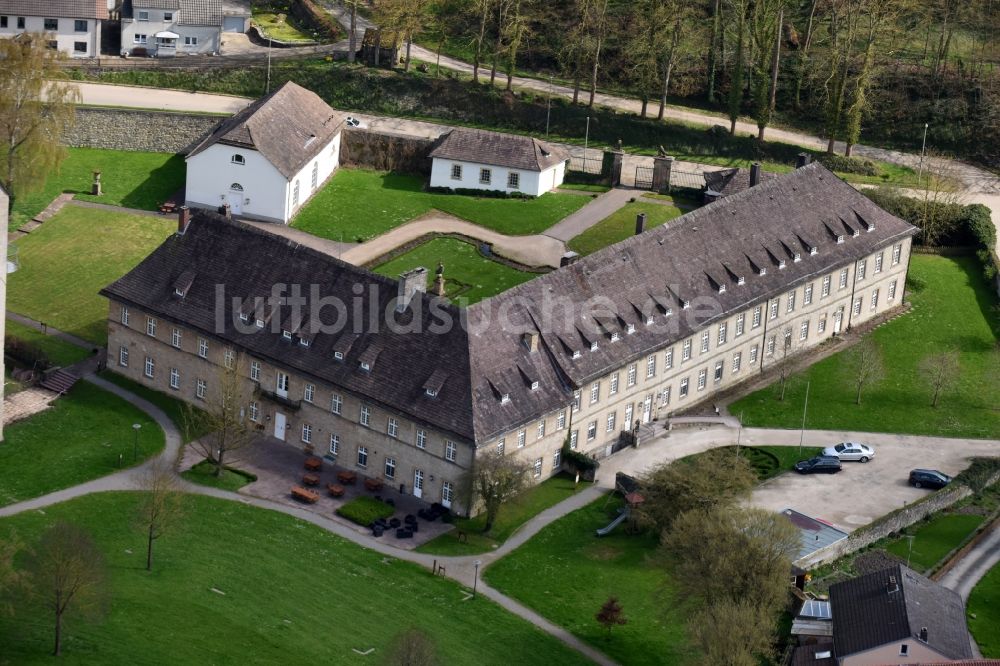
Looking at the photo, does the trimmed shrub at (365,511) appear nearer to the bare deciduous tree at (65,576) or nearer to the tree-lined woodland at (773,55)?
the bare deciduous tree at (65,576)

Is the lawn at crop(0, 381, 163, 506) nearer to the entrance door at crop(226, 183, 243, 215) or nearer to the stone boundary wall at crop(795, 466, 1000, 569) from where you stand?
the entrance door at crop(226, 183, 243, 215)

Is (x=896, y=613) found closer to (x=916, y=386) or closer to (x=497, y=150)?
(x=916, y=386)

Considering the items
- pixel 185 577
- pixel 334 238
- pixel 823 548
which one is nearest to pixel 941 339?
pixel 823 548

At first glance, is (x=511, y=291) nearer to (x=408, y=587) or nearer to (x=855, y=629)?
(x=408, y=587)

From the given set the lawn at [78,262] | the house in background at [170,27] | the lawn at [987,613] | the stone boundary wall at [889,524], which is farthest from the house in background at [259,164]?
the lawn at [987,613]

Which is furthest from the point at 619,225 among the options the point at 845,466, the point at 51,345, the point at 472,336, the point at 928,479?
the point at 51,345

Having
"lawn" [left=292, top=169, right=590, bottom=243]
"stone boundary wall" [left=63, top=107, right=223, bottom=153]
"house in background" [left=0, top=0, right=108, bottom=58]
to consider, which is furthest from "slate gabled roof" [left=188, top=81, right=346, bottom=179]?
"house in background" [left=0, top=0, right=108, bottom=58]
